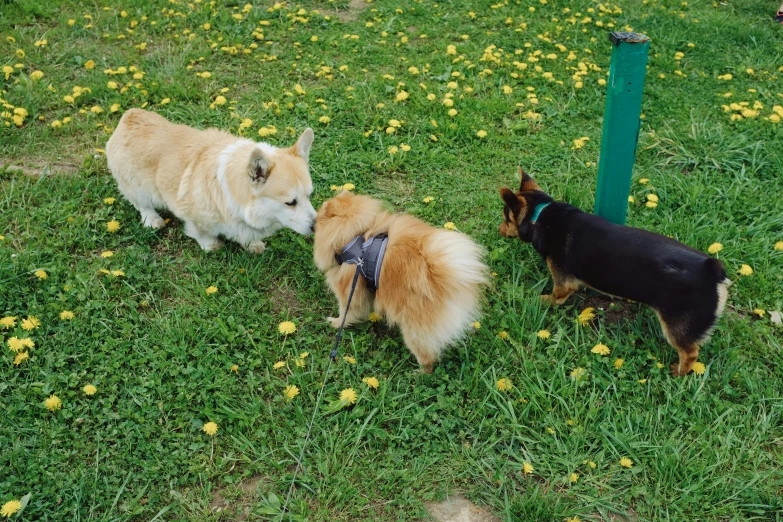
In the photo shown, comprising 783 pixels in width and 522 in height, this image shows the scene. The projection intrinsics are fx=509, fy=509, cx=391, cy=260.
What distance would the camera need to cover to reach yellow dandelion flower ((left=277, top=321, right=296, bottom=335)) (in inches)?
130

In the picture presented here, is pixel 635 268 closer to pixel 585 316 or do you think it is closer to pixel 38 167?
pixel 585 316

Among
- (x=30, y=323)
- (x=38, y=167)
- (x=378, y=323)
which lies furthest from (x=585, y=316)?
(x=38, y=167)

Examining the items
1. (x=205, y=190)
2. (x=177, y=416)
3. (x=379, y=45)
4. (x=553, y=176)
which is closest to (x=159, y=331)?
(x=177, y=416)

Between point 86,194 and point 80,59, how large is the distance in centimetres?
258

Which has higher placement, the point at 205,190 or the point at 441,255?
the point at 441,255

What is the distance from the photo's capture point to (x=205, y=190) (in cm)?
372

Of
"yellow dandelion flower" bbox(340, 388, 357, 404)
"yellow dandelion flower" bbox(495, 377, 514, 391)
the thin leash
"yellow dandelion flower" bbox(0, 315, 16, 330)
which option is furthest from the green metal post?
"yellow dandelion flower" bbox(0, 315, 16, 330)

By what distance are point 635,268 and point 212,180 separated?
113 inches

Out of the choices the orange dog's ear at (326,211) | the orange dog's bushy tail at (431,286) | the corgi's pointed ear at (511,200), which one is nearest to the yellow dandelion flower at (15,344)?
the orange dog's ear at (326,211)

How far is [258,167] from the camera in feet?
11.1

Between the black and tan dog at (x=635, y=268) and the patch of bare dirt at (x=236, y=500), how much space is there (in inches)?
88.8

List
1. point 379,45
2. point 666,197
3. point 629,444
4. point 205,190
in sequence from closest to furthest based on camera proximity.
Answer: point 629,444 → point 205,190 → point 666,197 → point 379,45

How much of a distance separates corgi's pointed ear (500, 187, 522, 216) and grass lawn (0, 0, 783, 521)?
412 millimetres

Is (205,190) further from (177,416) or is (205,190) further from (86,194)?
(177,416)
